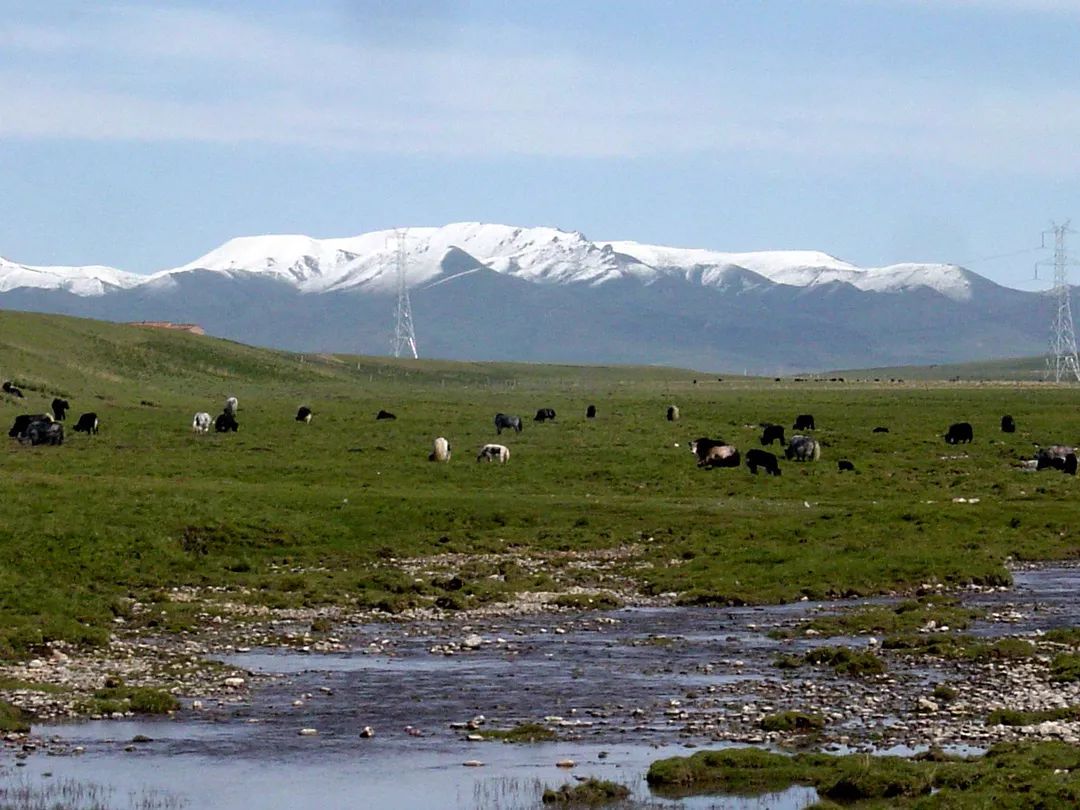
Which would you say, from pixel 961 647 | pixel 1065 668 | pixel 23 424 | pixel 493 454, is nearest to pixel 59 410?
pixel 23 424

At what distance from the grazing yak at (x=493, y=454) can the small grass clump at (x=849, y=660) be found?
34169 millimetres

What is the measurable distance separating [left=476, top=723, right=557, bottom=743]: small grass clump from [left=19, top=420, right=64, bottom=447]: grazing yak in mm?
46120

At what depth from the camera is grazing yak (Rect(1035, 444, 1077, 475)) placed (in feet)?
198

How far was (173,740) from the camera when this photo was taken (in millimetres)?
21234

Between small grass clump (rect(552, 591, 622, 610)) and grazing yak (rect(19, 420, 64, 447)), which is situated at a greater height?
grazing yak (rect(19, 420, 64, 447))

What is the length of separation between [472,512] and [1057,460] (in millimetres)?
26387

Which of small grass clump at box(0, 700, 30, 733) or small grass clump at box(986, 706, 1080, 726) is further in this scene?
small grass clump at box(0, 700, 30, 733)

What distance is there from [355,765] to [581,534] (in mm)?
23011

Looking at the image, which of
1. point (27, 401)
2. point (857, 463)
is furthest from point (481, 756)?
point (27, 401)

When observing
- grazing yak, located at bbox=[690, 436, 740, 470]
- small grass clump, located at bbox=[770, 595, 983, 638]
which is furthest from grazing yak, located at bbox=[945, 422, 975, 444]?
small grass clump, located at bbox=[770, 595, 983, 638]

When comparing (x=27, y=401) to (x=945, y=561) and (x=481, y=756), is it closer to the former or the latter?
(x=945, y=561)

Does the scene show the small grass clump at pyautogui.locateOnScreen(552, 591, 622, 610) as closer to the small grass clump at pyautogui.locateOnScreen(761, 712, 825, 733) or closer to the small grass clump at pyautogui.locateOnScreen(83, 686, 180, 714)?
the small grass clump at pyautogui.locateOnScreen(83, 686, 180, 714)

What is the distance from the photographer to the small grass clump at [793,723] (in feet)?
69.7

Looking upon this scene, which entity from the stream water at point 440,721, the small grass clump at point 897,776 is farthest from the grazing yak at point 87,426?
the small grass clump at point 897,776
